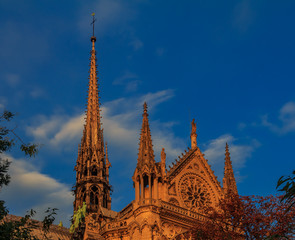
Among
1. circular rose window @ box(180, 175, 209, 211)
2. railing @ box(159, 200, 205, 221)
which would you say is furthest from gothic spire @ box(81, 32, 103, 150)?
railing @ box(159, 200, 205, 221)

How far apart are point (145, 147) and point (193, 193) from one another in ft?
22.7

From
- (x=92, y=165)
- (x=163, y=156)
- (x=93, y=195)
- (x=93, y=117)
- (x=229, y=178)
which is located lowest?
(x=163, y=156)

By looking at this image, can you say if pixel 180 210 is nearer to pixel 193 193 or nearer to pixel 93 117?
pixel 193 193

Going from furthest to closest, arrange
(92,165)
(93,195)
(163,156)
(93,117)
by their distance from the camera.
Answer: (93,117), (92,165), (93,195), (163,156)

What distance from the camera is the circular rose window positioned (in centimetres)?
4071

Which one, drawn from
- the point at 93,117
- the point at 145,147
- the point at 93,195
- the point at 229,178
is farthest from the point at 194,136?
the point at 93,117

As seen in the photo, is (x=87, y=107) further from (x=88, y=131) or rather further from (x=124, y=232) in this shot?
(x=124, y=232)

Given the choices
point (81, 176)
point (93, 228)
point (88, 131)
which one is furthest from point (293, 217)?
point (88, 131)

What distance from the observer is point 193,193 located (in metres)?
41.6

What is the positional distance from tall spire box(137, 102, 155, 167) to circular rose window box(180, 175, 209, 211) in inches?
190

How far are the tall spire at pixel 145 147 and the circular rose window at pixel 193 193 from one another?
190 inches

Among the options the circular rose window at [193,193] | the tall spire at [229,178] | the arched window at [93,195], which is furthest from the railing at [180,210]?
the arched window at [93,195]

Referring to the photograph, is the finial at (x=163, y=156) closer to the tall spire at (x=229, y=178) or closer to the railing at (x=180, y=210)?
the railing at (x=180, y=210)

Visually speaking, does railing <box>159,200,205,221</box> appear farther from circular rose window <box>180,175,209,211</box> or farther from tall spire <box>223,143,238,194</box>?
tall spire <box>223,143,238,194</box>
